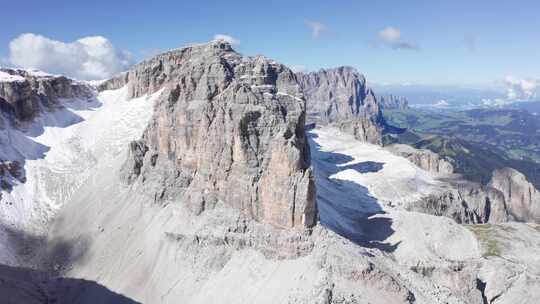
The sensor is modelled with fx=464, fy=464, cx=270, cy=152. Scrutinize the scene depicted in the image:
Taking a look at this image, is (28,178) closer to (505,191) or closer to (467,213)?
(467,213)

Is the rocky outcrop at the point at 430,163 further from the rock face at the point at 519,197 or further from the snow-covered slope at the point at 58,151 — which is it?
the snow-covered slope at the point at 58,151

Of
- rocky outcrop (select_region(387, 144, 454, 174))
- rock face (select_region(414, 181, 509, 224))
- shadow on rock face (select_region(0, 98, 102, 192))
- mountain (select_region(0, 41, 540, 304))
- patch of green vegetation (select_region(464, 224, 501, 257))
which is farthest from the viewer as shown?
rocky outcrop (select_region(387, 144, 454, 174))

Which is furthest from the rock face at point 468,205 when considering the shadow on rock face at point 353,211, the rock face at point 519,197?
the rock face at point 519,197

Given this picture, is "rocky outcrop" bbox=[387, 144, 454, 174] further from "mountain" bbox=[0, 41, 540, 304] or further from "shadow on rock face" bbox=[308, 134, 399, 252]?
"mountain" bbox=[0, 41, 540, 304]

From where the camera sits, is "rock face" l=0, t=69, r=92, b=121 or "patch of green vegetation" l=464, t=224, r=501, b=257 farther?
"rock face" l=0, t=69, r=92, b=121

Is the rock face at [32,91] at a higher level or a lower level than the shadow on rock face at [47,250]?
higher

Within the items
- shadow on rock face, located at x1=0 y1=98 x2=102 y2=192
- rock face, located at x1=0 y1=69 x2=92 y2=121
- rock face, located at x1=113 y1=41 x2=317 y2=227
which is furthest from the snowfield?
rock face, located at x1=0 y1=69 x2=92 y2=121

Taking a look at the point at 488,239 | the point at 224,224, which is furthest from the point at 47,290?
the point at 488,239
